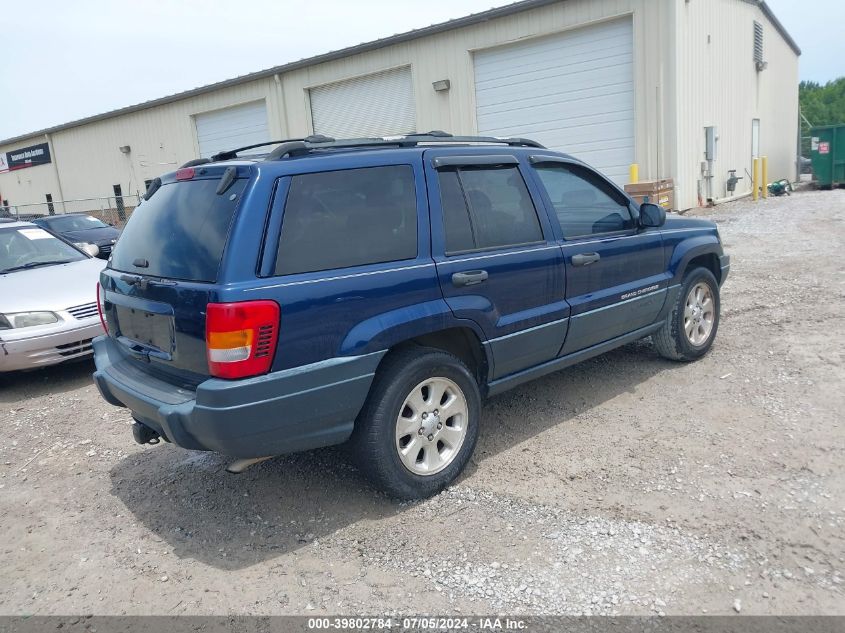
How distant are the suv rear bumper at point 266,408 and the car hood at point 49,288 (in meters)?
3.35

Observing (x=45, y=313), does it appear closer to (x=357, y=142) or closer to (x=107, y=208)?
(x=357, y=142)

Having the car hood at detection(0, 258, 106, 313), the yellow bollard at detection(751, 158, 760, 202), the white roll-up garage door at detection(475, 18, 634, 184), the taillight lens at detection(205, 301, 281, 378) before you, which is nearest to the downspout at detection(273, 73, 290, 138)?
the white roll-up garage door at detection(475, 18, 634, 184)

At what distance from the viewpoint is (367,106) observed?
2020cm

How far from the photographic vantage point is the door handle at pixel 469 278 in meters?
3.78

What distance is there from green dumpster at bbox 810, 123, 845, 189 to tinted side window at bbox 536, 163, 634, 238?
21010 mm

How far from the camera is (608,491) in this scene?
147 inches

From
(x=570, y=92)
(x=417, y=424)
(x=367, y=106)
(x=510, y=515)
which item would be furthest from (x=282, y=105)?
(x=510, y=515)

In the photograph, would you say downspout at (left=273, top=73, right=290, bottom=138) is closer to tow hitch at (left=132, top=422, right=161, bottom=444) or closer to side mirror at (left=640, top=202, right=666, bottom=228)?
side mirror at (left=640, top=202, right=666, bottom=228)

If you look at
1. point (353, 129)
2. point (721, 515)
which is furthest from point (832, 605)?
point (353, 129)

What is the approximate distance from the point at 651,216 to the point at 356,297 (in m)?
2.69

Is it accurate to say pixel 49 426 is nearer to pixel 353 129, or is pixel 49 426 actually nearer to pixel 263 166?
pixel 263 166

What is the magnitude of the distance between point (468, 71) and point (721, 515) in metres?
16.2

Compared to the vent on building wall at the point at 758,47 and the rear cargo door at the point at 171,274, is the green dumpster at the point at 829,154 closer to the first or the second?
the vent on building wall at the point at 758,47

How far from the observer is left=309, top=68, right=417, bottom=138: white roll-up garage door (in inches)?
767
